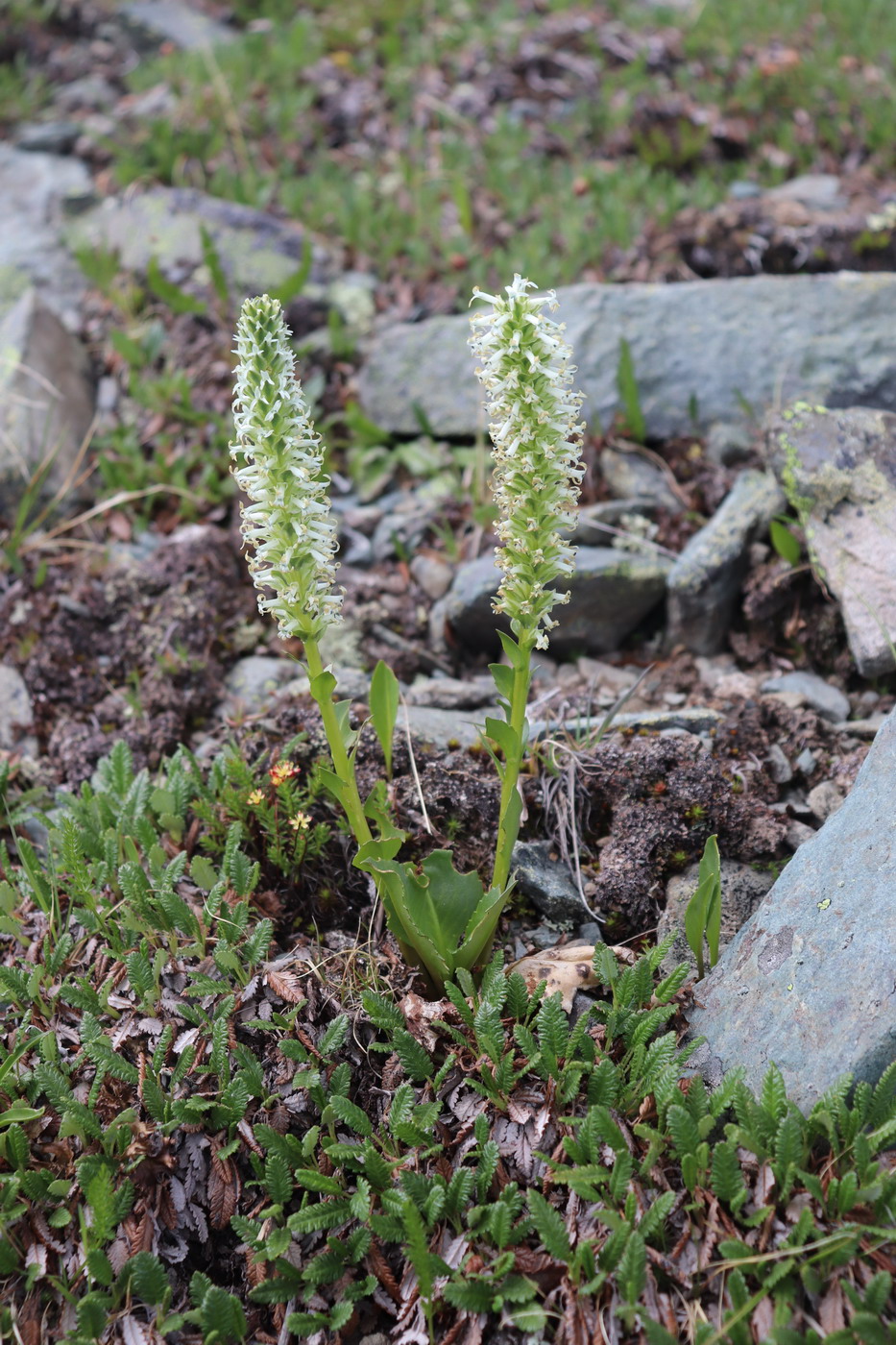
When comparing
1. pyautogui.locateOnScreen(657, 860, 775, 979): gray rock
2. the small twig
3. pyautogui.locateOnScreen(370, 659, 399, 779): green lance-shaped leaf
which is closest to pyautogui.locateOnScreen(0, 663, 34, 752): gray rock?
the small twig

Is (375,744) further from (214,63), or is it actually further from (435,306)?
(214,63)

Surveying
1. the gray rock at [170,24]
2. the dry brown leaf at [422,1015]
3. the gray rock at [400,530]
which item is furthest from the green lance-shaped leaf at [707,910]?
the gray rock at [170,24]

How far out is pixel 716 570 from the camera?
4.89m

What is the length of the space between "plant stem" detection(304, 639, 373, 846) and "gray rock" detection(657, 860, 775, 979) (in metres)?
1.19

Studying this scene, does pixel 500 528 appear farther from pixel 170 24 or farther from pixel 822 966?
pixel 170 24

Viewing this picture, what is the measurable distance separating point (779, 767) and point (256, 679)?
8.42 ft

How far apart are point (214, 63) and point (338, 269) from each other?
11.0 ft

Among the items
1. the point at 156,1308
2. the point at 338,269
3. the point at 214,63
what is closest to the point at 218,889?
the point at 156,1308

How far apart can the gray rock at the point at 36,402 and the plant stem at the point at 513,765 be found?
4.12 m

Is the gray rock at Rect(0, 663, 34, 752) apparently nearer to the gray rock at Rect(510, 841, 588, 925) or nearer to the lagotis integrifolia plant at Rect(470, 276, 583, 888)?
the gray rock at Rect(510, 841, 588, 925)

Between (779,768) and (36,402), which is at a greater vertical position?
(36,402)

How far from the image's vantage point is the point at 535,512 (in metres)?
2.79

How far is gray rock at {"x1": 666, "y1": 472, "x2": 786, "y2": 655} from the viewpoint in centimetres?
491

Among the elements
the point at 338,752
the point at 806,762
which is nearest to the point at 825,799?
the point at 806,762
